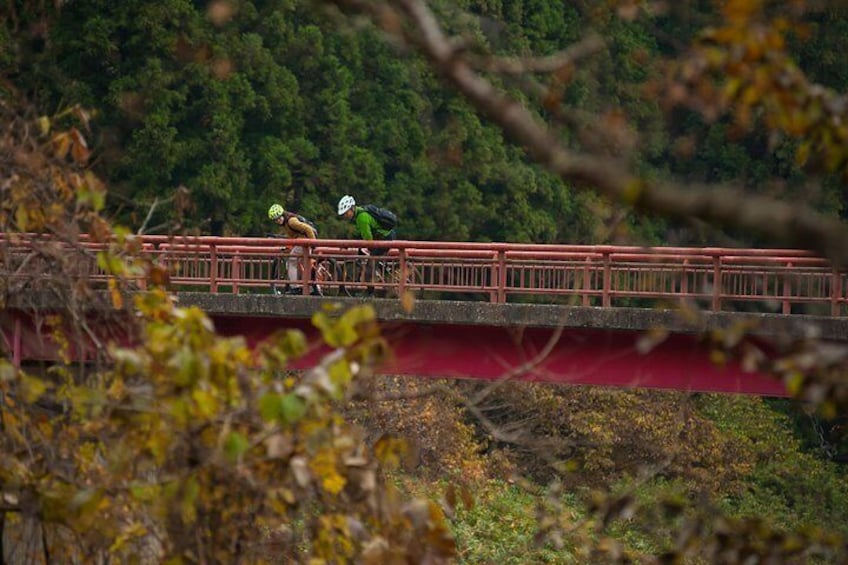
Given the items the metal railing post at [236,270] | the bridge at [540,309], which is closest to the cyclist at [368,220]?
the bridge at [540,309]

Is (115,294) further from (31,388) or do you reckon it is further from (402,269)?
(402,269)

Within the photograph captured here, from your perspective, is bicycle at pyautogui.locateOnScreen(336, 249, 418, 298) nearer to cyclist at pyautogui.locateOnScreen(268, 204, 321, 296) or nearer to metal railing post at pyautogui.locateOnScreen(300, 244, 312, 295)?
metal railing post at pyautogui.locateOnScreen(300, 244, 312, 295)

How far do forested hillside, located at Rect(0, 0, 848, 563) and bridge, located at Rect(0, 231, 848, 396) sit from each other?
0.83 meters

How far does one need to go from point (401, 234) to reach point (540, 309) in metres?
17.2

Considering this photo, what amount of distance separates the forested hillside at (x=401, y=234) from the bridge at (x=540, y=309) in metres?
0.83

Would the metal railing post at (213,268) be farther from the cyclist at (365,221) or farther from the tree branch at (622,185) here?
the tree branch at (622,185)

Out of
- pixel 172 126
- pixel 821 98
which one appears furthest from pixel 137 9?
pixel 821 98

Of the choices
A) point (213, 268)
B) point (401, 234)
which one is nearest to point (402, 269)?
point (213, 268)

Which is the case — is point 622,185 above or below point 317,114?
below

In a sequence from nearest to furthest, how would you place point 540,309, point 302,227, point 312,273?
point 540,309 < point 312,273 < point 302,227

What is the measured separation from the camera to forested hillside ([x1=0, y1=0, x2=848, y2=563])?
5.63 m

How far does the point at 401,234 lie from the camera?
35375 mm

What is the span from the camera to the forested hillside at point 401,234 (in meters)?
5.63

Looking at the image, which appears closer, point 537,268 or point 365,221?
point 537,268
